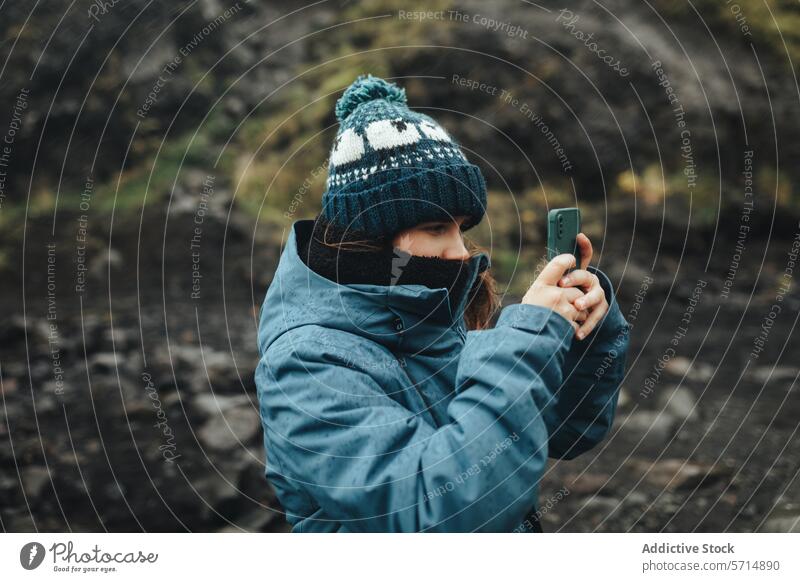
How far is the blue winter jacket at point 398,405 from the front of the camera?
1.28 m

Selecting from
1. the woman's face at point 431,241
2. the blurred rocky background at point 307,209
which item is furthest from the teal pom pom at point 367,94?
the blurred rocky background at point 307,209

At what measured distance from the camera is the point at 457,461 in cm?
124

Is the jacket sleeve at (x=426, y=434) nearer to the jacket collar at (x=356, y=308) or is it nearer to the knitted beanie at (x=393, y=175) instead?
the jacket collar at (x=356, y=308)

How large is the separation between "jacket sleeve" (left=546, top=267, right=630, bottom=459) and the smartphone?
0.18 metres

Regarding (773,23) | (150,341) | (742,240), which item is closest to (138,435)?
(150,341)

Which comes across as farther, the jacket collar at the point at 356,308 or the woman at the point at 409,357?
the jacket collar at the point at 356,308

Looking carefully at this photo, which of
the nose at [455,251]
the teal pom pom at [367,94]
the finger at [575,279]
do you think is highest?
the teal pom pom at [367,94]

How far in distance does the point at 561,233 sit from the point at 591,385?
367 mm

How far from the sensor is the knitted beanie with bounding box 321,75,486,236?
5.02 ft

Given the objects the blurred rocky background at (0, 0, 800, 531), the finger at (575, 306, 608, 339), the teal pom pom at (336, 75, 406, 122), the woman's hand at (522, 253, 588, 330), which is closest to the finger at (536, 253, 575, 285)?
the woman's hand at (522, 253, 588, 330)

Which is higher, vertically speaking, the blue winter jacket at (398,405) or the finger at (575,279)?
the finger at (575,279)

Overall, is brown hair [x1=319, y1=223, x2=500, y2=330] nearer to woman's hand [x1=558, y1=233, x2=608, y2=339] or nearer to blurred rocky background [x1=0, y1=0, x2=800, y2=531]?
woman's hand [x1=558, y1=233, x2=608, y2=339]

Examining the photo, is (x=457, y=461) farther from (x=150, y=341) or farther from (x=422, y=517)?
(x=150, y=341)

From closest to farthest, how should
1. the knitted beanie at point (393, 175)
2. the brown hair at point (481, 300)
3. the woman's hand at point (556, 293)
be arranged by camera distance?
the woman's hand at point (556, 293)
the knitted beanie at point (393, 175)
the brown hair at point (481, 300)
